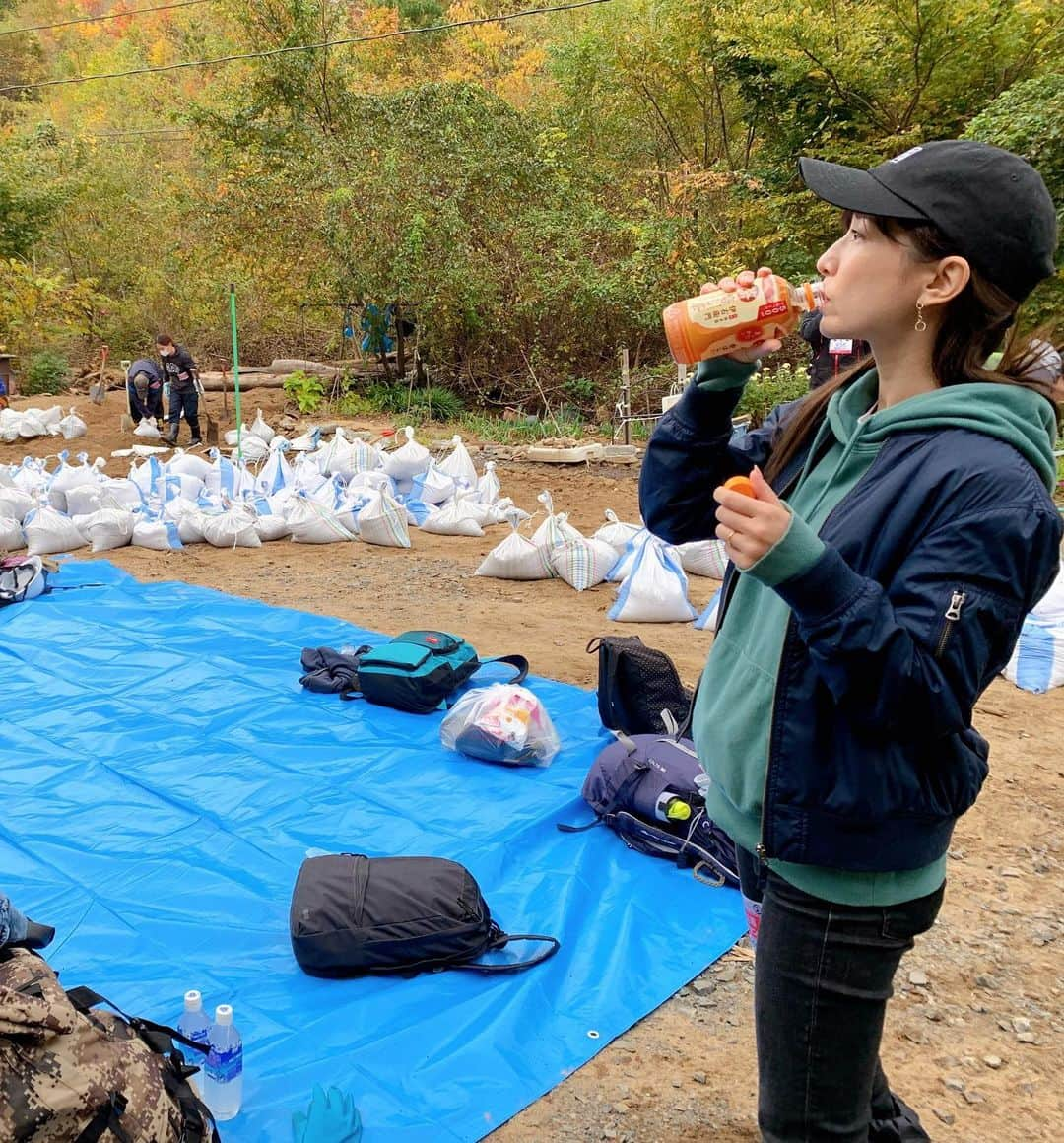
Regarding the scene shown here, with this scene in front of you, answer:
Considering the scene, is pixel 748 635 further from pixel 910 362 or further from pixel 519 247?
pixel 519 247

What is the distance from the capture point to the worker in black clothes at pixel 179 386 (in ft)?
37.2

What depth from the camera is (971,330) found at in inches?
44.2

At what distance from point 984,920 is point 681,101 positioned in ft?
48.4

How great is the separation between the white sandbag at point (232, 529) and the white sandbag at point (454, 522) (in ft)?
4.28

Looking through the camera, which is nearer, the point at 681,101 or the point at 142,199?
the point at 681,101

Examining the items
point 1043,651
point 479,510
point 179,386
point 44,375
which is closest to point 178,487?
point 479,510

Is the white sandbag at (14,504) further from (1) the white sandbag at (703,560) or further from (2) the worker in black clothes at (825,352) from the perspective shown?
(2) the worker in black clothes at (825,352)

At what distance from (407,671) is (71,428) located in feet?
32.7

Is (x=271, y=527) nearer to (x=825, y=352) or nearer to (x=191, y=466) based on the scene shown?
(x=191, y=466)

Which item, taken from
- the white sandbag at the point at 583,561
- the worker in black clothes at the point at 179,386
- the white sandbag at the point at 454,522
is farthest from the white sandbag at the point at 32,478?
the white sandbag at the point at 583,561

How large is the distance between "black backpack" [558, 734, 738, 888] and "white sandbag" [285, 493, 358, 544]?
4.29 meters

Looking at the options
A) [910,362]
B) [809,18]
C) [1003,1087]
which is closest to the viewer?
[910,362]

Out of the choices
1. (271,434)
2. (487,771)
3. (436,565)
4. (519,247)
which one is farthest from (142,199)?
(487,771)

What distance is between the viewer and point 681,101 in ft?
48.4
